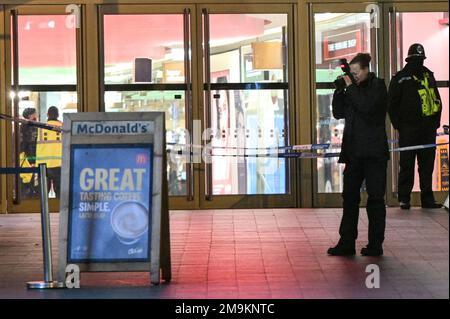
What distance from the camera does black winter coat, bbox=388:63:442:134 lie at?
38.4ft

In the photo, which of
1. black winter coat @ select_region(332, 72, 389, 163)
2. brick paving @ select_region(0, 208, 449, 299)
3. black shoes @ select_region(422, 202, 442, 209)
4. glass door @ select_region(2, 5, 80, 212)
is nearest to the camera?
brick paving @ select_region(0, 208, 449, 299)

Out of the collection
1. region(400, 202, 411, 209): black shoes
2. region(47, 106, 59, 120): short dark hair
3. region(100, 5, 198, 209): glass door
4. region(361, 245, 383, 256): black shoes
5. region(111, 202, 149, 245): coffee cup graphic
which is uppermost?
region(100, 5, 198, 209): glass door

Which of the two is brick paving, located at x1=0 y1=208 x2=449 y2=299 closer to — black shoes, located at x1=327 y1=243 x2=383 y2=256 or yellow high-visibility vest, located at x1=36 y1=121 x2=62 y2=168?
black shoes, located at x1=327 y1=243 x2=383 y2=256

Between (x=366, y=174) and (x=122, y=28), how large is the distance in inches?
207

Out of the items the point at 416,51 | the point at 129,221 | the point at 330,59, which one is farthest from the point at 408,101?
the point at 129,221

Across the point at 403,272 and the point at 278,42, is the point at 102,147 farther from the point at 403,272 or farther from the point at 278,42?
the point at 278,42

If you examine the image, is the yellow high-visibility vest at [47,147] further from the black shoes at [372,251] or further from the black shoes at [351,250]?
the black shoes at [372,251]

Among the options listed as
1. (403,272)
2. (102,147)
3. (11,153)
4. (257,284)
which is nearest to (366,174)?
(403,272)

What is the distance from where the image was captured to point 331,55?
42.1 ft

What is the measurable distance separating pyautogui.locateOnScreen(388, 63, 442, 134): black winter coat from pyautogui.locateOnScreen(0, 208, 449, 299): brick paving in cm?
116

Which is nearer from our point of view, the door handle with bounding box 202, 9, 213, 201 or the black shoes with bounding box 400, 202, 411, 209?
the black shoes with bounding box 400, 202, 411, 209

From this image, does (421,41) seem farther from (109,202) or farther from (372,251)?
(109,202)

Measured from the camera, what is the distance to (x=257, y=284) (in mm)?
7602

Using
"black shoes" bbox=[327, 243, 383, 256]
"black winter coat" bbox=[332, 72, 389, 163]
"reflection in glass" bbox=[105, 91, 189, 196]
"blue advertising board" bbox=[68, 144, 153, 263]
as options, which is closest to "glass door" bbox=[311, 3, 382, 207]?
"reflection in glass" bbox=[105, 91, 189, 196]
